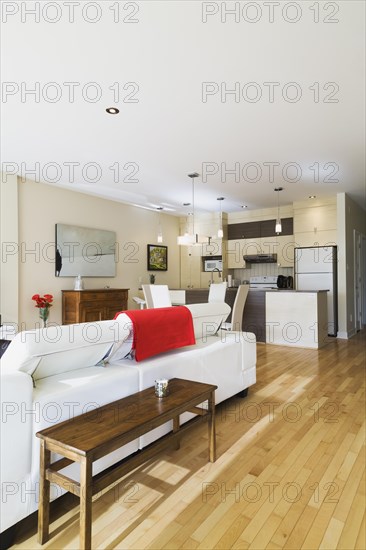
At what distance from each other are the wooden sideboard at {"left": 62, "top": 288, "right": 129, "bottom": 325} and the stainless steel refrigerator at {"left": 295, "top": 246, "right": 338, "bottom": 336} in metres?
3.55

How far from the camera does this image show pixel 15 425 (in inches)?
53.7

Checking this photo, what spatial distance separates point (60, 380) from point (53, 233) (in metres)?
4.25

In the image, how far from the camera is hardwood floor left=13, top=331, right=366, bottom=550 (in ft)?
4.78

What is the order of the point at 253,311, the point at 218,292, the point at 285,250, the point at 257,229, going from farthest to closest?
the point at 257,229, the point at 285,250, the point at 253,311, the point at 218,292

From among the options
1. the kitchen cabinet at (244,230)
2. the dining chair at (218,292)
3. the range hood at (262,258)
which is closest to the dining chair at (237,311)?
the dining chair at (218,292)

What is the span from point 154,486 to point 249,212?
6.50 m

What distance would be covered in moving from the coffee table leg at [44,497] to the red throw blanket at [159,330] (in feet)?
2.47

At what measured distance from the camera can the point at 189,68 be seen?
250cm

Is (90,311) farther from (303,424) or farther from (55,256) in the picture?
(303,424)

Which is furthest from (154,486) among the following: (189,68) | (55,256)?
(55,256)

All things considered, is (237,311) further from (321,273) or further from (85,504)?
(85,504)

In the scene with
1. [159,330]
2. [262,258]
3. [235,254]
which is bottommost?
[159,330]

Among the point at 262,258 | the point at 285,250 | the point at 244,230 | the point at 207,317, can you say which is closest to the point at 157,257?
the point at 244,230

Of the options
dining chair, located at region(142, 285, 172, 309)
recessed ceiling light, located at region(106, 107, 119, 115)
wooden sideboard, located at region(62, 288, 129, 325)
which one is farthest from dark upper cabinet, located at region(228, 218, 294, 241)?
recessed ceiling light, located at region(106, 107, 119, 115)
